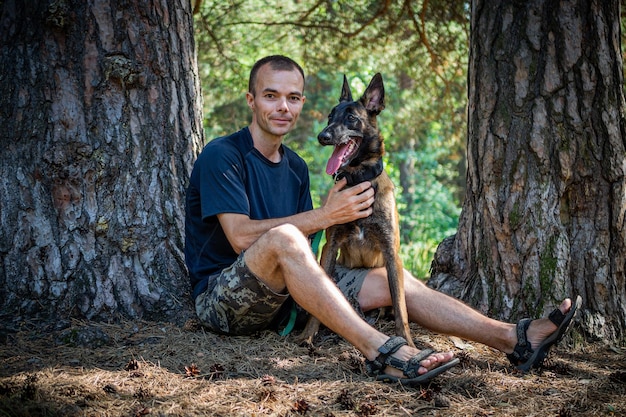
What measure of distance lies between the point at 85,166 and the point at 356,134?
76.7 inches

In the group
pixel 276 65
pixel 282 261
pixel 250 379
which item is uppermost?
pixel 276 65

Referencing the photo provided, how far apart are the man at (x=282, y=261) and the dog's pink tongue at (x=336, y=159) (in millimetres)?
156

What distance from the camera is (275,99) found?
12.6 feet

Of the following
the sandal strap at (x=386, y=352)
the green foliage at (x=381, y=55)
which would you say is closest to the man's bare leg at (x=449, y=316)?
the sandal strap at (x=386, y=352)

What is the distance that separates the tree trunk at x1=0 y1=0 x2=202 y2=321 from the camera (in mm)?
3732

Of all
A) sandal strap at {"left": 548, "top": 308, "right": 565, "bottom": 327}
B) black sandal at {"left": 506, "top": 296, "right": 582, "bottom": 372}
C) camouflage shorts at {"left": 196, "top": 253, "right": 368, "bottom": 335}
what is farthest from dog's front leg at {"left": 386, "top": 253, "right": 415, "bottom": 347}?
sandal strap at {"left": 548, "top": 308, "right": 565, "bottom": 327}

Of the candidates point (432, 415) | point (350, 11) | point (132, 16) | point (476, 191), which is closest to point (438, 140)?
point (350, 11)

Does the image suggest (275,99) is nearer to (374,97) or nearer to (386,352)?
(374,97)

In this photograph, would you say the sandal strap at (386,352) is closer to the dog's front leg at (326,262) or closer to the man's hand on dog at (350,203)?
the dog's front leg at (326,262)

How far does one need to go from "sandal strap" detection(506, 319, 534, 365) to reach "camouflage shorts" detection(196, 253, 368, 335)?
1453mm

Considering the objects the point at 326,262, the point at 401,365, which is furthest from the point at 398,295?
the point at 401,365

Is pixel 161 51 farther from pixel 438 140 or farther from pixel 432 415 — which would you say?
pixel 438 140

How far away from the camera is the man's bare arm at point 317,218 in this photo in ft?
11.3

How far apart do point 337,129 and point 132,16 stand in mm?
1752
